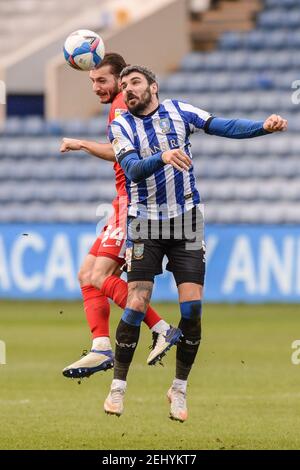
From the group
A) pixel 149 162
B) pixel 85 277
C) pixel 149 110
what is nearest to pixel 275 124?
pixel 149 162

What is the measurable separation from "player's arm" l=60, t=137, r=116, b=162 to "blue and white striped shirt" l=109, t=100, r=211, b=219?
34 cm

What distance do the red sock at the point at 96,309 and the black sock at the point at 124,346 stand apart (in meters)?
0.71

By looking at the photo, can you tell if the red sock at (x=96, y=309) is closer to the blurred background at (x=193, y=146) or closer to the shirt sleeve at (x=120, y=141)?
the shirt sleeve at (x=120, y=141)

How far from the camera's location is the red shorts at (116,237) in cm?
855

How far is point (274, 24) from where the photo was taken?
880 inches

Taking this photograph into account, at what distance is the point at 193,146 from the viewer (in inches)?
808

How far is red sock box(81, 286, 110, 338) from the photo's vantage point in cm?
866

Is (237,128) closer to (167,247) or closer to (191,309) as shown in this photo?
(167,247)

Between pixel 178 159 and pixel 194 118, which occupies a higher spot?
pixel 194 118

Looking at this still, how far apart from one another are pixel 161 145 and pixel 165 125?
0.45 feet

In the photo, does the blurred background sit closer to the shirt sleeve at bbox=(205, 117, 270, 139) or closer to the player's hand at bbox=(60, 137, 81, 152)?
the player's hand at bbox=(60, 137, 81, 152)

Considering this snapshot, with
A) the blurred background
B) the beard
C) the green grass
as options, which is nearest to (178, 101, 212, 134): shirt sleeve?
the beard
